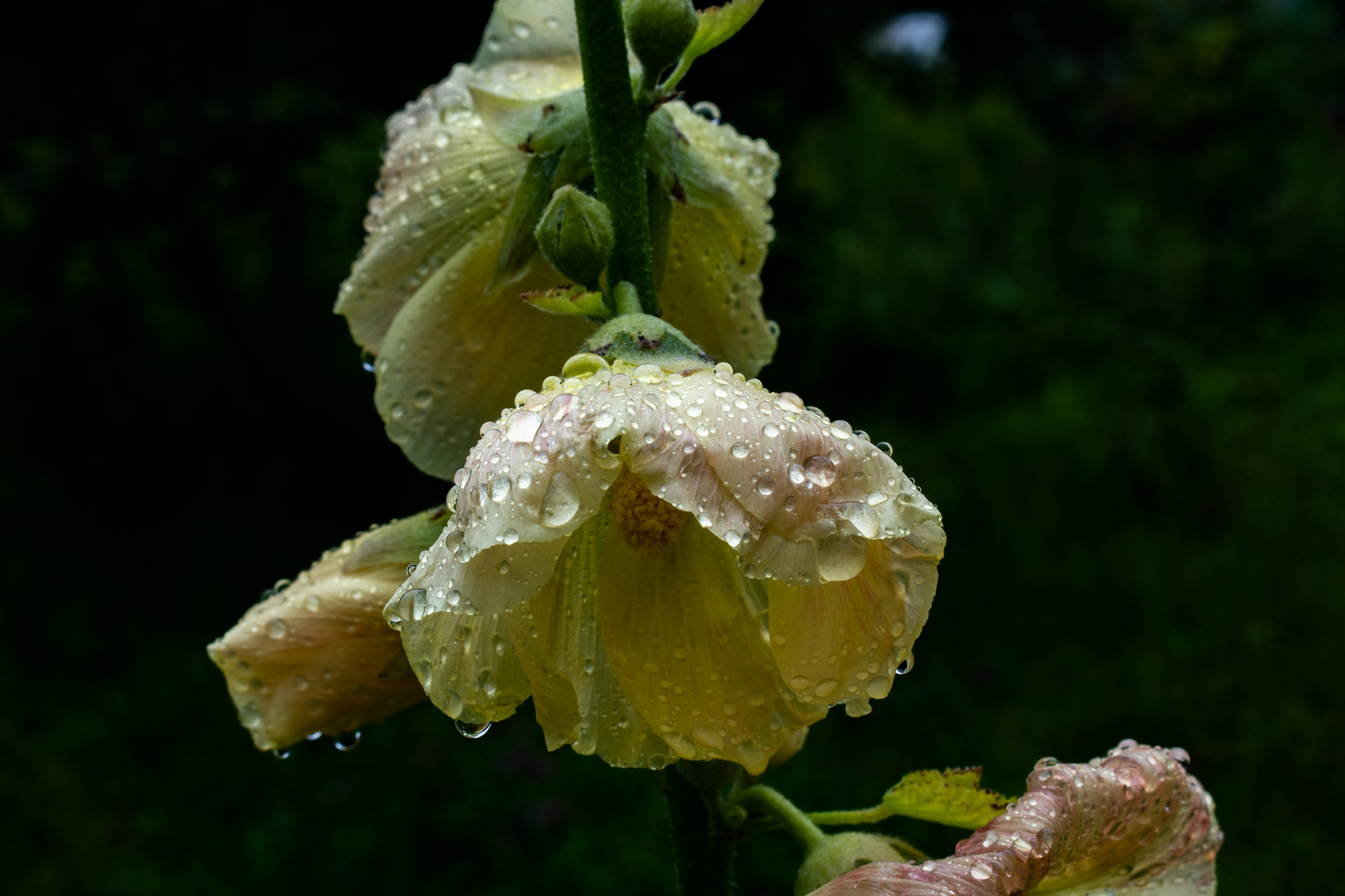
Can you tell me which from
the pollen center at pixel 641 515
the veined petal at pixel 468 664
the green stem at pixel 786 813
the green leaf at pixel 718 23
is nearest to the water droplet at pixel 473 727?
the veined petal at pixel 468 664

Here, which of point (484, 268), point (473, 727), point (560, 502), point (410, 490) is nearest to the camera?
point (560, 502)

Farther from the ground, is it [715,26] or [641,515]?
[715,26]

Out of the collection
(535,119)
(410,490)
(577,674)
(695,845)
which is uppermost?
(535,119)

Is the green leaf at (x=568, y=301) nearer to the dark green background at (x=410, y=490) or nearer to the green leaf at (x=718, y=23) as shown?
the green leaf at (x=718, y=23)

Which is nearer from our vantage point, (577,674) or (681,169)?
(577,674)

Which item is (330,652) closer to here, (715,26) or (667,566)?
(667,566)

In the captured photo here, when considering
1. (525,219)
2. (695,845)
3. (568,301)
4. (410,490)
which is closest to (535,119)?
(525,219)

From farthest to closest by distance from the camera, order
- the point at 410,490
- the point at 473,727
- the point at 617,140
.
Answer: the point at 410,490 → the point at 617,140 → the point at 473,727
